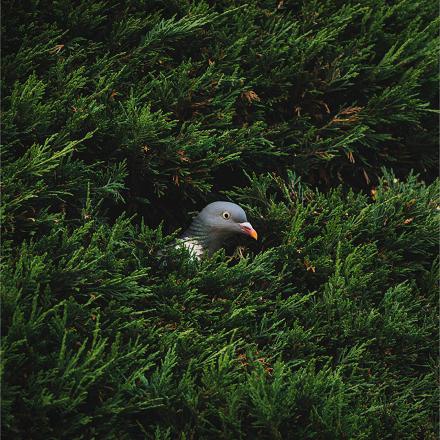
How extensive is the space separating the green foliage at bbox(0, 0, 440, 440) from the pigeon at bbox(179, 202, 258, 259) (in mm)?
145

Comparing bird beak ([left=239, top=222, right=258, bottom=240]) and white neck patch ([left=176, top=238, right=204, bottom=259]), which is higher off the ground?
bird beak ([left=239, top=222, right=258, bottom=240])

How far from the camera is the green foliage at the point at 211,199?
9.15 ft

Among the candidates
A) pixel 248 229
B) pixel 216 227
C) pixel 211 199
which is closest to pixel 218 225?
pixel 216 227

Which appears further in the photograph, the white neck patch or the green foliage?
the white neck patch

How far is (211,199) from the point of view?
13.2ft

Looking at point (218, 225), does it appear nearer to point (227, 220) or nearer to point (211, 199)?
point (227, 220)

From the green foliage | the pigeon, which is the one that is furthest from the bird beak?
the green foliage

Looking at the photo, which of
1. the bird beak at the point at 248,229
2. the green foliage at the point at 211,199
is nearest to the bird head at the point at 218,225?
the bird beak at the point at 248,229

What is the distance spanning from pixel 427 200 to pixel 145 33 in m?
1.93

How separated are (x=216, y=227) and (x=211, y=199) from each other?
0.44 m

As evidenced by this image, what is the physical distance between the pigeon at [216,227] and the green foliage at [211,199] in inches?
5.7

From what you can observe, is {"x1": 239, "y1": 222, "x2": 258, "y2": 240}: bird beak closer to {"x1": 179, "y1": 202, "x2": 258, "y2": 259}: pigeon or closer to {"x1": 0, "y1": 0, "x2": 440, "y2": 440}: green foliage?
{"x1": 179, "y1": 202, "x2": 258, "y2": 259}: pigeon

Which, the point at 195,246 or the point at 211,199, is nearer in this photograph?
the point at 195,246

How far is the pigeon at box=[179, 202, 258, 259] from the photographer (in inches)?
141
